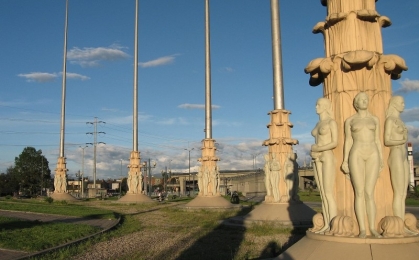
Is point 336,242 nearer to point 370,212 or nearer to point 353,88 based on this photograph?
point 370,212

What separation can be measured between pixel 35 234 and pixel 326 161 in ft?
38.2

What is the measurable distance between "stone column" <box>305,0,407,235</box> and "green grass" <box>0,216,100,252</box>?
912 centimetres

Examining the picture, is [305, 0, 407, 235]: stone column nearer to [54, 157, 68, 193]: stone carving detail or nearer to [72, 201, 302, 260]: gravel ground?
[72, 201, 302, 260]: gravel ground

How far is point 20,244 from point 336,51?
413 inches

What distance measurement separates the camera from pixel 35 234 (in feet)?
A: 49.2

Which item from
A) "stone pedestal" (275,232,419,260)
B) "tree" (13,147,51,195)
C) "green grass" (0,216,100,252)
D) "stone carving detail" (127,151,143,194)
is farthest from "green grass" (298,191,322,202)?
"tree" (13,147,51,195)

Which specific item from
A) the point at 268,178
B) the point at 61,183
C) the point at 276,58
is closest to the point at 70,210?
the point at 268,178

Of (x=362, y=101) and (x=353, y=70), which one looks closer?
(x=362, y=101)

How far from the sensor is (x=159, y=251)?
41.4 feet

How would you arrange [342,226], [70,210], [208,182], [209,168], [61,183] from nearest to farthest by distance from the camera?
1. [342,226]
2. [70,210]
3. [208,182]
4. [209,168]
5. [61,183]

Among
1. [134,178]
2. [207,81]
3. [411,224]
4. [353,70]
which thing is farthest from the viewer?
[134,178]

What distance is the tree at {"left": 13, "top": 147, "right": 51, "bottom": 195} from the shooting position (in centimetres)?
8044

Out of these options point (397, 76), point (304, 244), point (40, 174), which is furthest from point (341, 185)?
point (40, 174)

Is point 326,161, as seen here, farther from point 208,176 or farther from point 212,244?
point 208,176
